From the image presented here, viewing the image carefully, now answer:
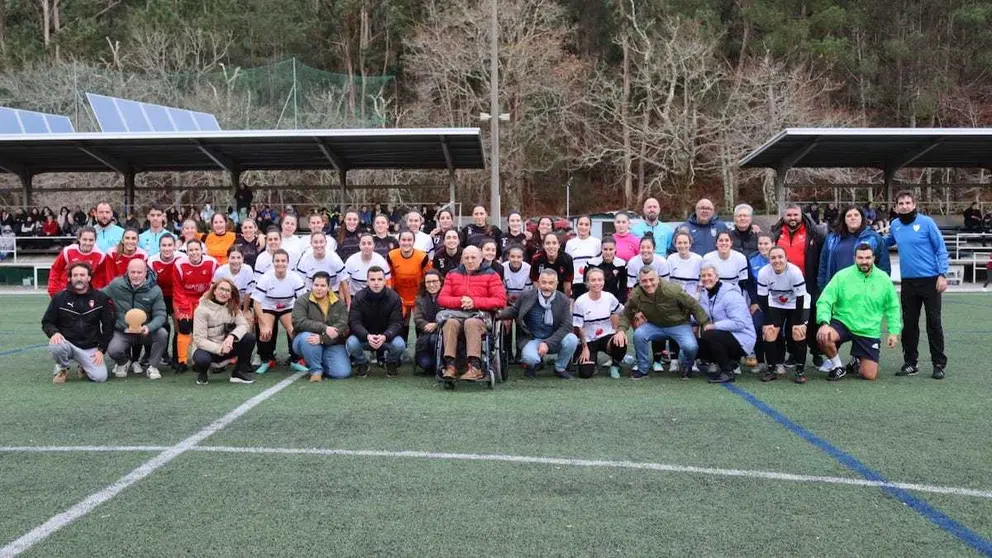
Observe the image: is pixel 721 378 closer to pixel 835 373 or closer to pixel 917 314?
pixel 835 373

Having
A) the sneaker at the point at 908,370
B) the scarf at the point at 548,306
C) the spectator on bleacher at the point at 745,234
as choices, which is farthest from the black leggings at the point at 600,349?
the sneaker at the point at 908,370

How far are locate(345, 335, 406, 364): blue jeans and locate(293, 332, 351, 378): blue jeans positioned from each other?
0.31 feet

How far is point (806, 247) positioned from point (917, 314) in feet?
3.88

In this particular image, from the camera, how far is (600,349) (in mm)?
8047

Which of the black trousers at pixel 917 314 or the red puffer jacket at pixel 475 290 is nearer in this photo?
the red puffer jacket at pixel 475 290

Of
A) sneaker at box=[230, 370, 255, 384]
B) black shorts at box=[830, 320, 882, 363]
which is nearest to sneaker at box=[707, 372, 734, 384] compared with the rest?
black shorts at box=[830, 320, 882, 363]

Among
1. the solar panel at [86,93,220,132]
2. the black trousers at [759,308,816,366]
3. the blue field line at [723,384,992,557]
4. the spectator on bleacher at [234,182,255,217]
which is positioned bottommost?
the blue field line at [723,384,992,557]

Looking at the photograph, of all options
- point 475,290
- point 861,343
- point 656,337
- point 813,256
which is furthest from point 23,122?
point 861,343

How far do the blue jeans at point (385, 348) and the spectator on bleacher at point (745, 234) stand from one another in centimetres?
348

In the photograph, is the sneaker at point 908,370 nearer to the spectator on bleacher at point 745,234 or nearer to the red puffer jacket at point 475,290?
the spectator on bleacher at point 745,234

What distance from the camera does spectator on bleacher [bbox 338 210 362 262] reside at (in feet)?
29.9

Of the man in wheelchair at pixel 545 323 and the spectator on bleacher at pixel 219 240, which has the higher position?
the spectator on bleacher at pixel 219 240

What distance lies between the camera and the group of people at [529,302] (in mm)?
7512

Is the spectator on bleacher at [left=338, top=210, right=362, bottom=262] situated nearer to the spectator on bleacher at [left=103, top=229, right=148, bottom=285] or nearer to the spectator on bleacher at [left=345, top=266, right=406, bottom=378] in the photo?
the spectator on bleacher at [left=345, top=266, right=406, bottom=378]
